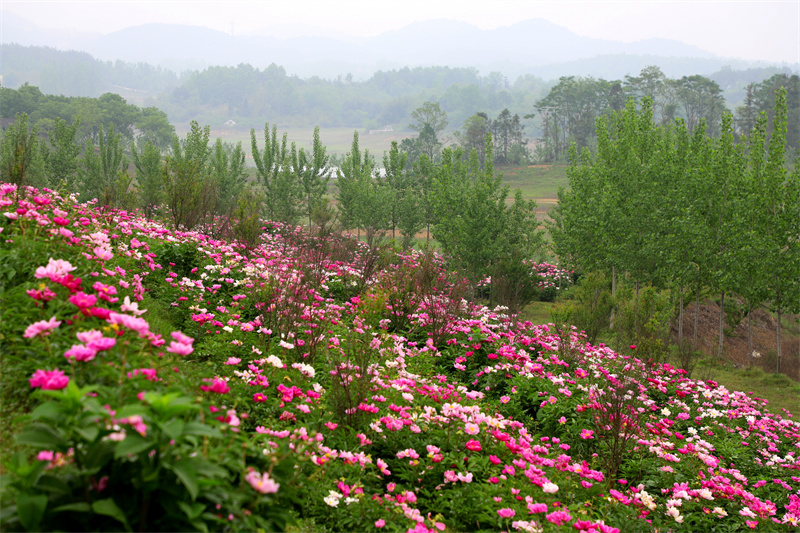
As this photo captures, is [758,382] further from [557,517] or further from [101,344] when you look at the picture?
[101,344]

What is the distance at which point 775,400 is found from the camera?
10.1 metres

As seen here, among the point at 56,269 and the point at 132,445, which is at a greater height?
the point at 56,269

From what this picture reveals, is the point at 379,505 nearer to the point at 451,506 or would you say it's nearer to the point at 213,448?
the point at 451,506

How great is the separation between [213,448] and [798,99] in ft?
246

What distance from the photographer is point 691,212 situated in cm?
1363

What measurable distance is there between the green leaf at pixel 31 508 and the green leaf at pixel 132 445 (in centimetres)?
25

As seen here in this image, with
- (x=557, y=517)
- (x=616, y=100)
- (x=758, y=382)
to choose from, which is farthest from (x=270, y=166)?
(x=616, y=100)

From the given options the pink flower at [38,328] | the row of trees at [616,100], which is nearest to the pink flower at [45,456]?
the pink flower at [38,328]

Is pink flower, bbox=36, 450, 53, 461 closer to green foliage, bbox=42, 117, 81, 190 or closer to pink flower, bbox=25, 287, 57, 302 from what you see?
pink flower, bbox=25, 287, 57, 302

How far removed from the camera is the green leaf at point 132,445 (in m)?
1.46

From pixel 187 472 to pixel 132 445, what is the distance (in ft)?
0.61

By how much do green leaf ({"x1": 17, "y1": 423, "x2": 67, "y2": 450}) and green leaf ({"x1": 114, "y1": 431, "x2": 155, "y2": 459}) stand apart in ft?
0.79

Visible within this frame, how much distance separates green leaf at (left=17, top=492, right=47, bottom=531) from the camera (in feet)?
4.76

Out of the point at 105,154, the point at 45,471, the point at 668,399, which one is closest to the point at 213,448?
the point at 45,471
